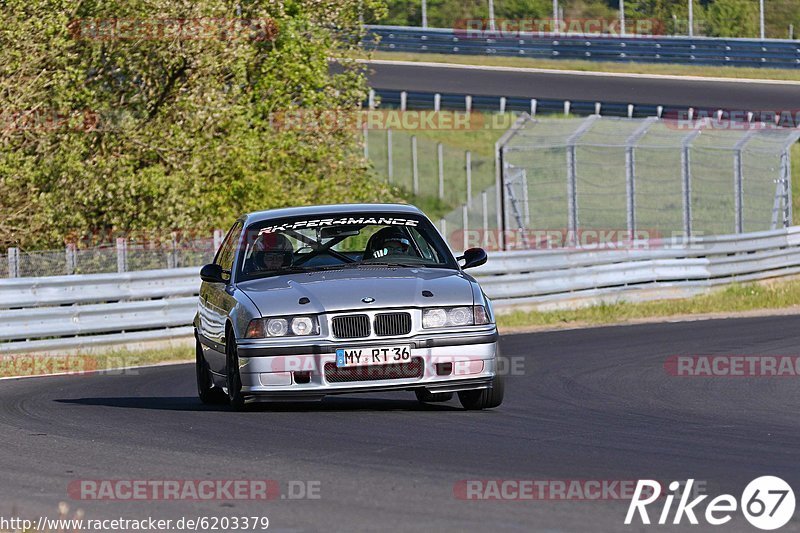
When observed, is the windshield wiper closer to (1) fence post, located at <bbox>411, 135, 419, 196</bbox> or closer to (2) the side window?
(2) the side window

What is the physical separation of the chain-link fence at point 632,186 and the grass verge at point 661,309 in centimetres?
149

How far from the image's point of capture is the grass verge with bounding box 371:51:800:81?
45.8m

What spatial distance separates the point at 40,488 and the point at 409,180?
32822 mm

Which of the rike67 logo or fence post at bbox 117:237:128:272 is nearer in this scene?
the rike67 logo

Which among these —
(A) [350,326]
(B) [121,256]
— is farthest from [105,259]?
(A) [350,326]

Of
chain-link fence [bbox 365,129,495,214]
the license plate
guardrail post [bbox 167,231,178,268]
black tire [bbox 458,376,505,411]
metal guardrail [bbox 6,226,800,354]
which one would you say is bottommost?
chain-link fence [bbox 365,129,495,214]

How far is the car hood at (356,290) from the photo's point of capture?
398 inches

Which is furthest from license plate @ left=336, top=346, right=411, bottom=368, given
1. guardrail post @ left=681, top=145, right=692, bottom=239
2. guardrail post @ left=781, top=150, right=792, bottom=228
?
guardrail post @ left=781, top=150, right=792, bottom=228

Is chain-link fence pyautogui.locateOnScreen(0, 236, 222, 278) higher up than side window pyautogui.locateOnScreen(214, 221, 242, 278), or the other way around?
side window pyautogui.locateOnScreen(214, 221, 242, 278)

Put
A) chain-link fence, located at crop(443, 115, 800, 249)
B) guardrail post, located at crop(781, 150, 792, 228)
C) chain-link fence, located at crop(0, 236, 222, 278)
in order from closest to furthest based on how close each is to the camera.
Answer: chain-link fence, located at crop(0, 236, 222, 278) < chain-link fence, located at crop(443, 115, 800, 249) < guardrail post, located at crop(781, 150, 792, 228)

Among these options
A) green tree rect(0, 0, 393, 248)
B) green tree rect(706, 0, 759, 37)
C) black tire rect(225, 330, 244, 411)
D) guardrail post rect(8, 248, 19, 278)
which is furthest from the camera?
green tree rect(706, 0, 759, 37)

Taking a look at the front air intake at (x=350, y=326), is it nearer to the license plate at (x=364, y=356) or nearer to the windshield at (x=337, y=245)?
the license plate at (x=364, y=356)

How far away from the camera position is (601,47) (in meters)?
48.8

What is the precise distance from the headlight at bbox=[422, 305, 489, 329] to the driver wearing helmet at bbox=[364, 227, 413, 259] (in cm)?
113
